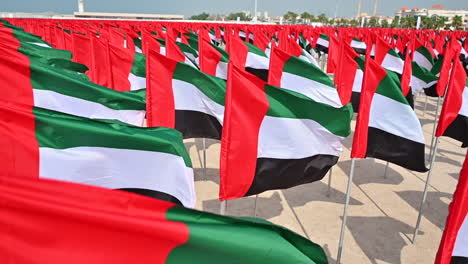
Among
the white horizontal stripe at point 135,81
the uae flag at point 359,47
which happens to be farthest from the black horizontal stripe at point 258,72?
the uae flag at point 359,47

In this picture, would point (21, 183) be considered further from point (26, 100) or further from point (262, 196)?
point (262, 196)

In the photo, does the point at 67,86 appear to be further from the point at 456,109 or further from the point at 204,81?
the point at 456,109

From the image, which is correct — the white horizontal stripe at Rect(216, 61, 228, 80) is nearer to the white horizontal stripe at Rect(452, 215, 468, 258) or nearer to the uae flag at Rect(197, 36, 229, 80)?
the uae flag at Rect(197, 36, 229, 80)

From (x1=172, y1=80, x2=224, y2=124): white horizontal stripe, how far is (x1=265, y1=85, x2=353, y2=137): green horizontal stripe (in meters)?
1.39

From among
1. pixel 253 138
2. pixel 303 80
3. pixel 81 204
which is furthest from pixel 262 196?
pixel 81 204

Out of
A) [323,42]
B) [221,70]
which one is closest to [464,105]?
[221,70]

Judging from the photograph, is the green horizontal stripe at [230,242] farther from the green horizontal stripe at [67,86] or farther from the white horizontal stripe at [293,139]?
the green horizontal stripe at [67,86]

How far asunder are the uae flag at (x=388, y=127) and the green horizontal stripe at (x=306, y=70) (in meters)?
1.16

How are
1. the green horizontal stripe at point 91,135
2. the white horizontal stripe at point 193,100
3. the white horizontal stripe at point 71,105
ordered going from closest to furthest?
1. the green horizontal stripe at point 91,135
2. the white horizontal stripe at point 71,105
3. the white horizontal stripe at point 193,100

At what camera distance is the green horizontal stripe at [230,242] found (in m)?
2.14

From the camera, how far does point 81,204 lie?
2.01 metres

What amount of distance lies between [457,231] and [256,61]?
7749mm

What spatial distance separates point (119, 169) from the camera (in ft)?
13.6

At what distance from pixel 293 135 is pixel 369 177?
5.06 m
